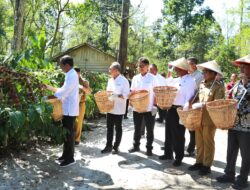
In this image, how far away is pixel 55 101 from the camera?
592 centimetres

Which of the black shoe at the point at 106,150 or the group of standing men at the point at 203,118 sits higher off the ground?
the group of standing men at the point at 203,118

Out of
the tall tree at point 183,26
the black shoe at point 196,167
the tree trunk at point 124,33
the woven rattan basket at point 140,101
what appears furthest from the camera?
the tall tree at point 183,26

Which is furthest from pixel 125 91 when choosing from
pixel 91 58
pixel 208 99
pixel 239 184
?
pixel 91 58

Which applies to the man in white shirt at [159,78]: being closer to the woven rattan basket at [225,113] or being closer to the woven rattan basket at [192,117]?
the woven rattan basket at [192,117]

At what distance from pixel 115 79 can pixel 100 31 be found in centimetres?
5286

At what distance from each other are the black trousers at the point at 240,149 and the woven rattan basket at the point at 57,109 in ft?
9.00

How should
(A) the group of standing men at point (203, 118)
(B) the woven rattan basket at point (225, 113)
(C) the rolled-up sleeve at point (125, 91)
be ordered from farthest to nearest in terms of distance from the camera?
(C) the rolled-up sleeve at point (125, 91), (A) the group of standing men at point (203, 118), (B) the woven rattan basket at point (225, 113)

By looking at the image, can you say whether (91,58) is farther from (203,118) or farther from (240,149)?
(240,149)

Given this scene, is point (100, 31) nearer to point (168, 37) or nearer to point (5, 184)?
point (168, 37)

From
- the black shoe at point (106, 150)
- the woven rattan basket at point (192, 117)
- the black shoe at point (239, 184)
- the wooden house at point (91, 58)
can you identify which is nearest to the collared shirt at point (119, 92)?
the black shoe at point (106, 150)

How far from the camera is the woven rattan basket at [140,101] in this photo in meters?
6.86

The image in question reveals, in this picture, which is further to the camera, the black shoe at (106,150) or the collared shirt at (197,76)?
the black shoe at (106,150)

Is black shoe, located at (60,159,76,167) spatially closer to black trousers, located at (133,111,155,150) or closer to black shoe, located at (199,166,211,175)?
black trousers, located at (133,111,155,150)

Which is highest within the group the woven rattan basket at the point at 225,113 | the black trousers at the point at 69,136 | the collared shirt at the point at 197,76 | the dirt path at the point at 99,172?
the collared shirt at the point at 197,76
